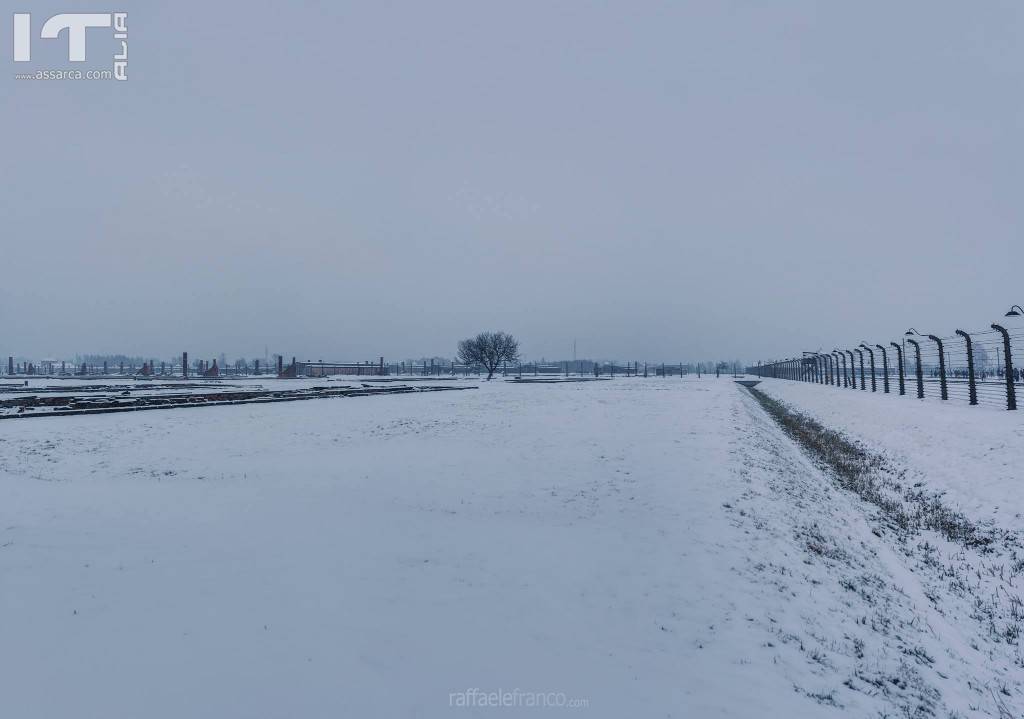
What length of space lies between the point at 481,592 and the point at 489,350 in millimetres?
82237

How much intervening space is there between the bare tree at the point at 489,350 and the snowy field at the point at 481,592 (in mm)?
74779

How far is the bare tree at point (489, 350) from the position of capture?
88.8 meters

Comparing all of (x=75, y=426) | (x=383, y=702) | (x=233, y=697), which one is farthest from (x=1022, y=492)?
(x=75, y=426)

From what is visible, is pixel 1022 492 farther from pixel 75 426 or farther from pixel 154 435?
pixel 75 426

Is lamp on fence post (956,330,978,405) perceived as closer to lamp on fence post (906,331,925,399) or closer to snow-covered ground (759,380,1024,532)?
snow-covered ground (759,380,1024,532)

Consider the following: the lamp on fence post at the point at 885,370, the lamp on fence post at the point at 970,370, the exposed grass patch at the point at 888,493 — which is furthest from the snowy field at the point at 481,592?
the lamp on fence post at the point at 885,370

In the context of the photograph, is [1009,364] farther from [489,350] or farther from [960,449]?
[489,350]

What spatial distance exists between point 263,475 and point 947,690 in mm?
12235

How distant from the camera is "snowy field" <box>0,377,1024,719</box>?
16.1ft

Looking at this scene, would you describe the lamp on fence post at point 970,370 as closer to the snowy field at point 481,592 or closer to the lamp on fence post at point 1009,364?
the lamp on fence post at point 1009,364

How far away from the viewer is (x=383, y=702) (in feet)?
15.2

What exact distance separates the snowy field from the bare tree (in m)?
74.8

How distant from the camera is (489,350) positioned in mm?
88750

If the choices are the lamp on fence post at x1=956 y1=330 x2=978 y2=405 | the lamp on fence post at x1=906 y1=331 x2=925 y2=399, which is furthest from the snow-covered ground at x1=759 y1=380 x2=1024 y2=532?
the lamp on fence post at x1=906 y1=331 x2=925 y2=399
